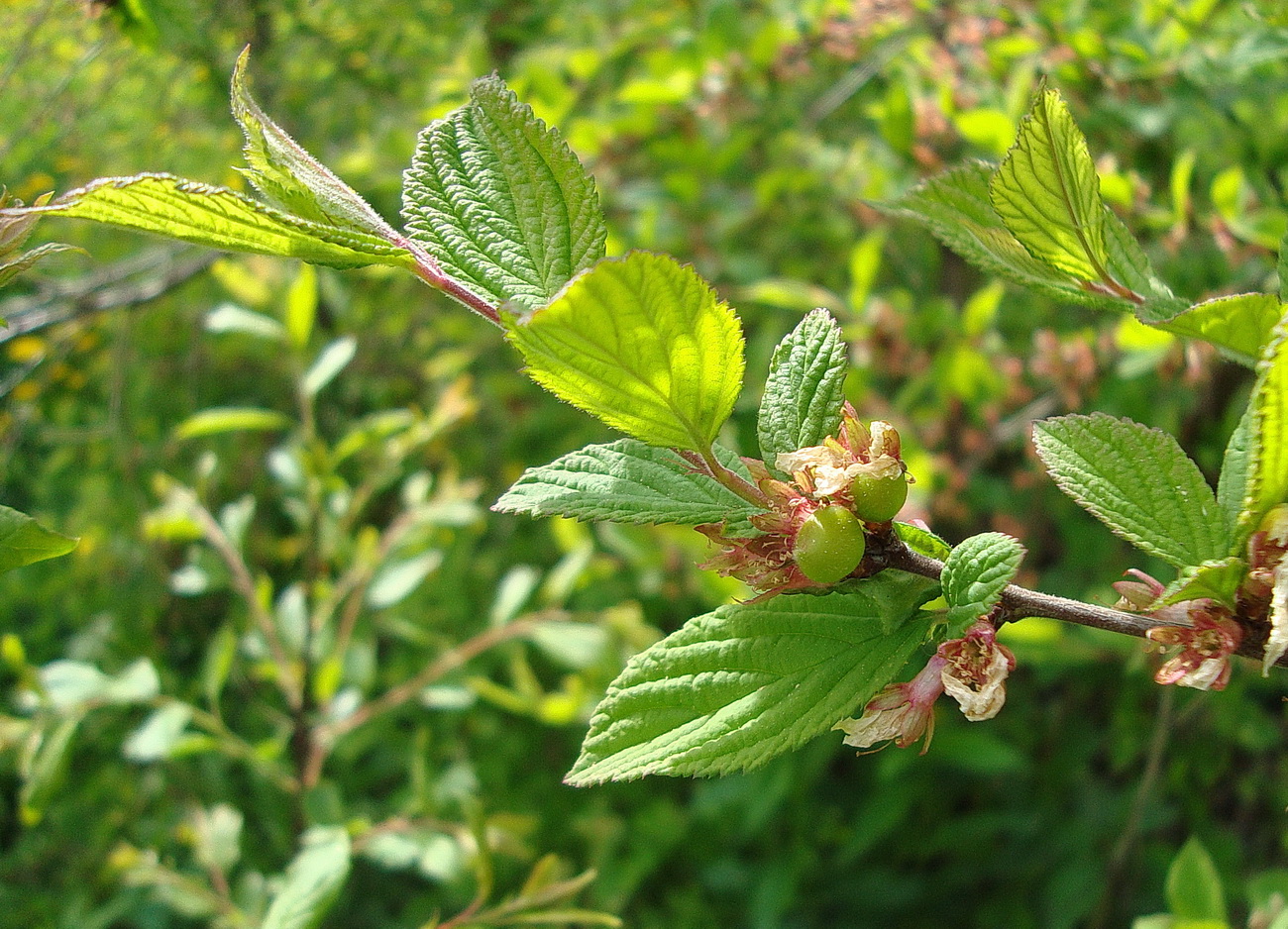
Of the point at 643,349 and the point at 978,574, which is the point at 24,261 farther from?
the point at 978,574

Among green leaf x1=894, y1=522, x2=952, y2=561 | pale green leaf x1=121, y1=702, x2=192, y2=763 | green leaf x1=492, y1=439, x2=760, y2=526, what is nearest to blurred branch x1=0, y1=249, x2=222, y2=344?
pale green leaf x1=121, y1=702, x2=192, y2=763

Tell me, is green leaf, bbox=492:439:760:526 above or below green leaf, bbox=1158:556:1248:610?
above

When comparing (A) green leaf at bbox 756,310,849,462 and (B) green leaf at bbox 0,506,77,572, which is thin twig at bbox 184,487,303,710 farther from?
(A) green leaf at bbox 756,310,849,462

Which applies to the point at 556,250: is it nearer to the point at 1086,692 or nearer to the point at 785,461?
the point at 785,461

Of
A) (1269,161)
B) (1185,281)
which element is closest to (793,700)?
(1185,281)

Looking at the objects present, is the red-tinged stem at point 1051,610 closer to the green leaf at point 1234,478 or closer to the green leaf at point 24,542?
the green leaf at point 1234,478

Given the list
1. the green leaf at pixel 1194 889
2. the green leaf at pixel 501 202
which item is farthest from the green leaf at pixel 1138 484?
the green leaf at pixel 1194 889
